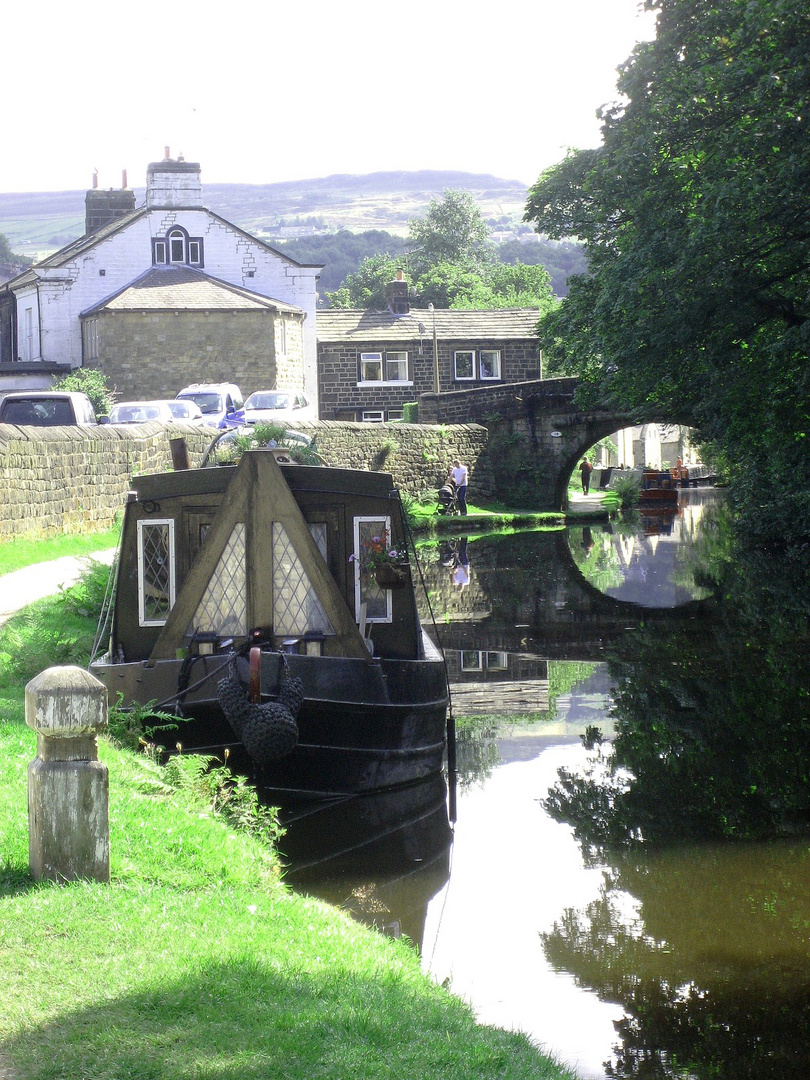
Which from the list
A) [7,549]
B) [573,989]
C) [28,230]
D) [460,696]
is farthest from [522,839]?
[28,230]

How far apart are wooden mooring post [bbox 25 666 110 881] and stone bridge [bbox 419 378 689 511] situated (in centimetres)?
3634

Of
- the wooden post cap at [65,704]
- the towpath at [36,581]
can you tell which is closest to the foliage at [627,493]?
the towpath at [36,581]

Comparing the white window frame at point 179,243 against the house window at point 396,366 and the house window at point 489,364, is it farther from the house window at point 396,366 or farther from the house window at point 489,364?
the house window at point 489,364

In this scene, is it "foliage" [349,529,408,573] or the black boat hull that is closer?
the black boat hull

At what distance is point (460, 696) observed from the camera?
13.8m

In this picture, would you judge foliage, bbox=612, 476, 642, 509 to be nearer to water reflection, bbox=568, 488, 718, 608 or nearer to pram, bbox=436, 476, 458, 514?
water reflection, bbox=568, 488, 718, 608

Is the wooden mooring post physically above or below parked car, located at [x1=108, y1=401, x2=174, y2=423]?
below

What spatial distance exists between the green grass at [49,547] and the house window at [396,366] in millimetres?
29770

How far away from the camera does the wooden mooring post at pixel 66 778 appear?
501cm

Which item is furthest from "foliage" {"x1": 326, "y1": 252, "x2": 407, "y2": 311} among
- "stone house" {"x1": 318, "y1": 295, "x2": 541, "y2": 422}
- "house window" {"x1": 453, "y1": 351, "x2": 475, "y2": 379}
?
"house window" {"x1": 453, "y1": 351, "x2": 475, "y2": 379}

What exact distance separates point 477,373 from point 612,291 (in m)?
30.5

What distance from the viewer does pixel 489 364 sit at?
5022cm

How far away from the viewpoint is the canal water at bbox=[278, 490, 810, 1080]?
6191 mm

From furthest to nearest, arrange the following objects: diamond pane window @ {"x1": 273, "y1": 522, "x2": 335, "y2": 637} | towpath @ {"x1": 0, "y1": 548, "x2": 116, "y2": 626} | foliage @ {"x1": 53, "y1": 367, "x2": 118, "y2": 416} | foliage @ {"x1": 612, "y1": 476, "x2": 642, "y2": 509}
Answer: foliage @ {"x1": 612, "y1": 476, "x2": 642, "y2": 509} < foliage @ {"x1": 53, "y1": 367, "x2": 118, "y2": 416} < towpath @ {"x1": 0, "y1": 548, "x2": 116, "y2": 626} < diamond pane window @ {"x1": 273, "y1": 522, "x2": 335, "y2": 637}
